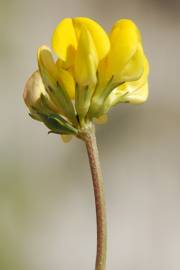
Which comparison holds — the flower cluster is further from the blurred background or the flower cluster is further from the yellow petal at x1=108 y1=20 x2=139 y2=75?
the blurred background

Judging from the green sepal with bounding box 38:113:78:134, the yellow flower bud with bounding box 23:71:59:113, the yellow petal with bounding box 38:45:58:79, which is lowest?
the green sepal with bounding box 38:113:78:134

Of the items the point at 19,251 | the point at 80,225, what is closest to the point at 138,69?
the point at 19,251

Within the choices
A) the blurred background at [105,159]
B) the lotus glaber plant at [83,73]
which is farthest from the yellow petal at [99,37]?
the blurred background at [105,159]

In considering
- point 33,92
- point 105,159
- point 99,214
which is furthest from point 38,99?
point 105,159

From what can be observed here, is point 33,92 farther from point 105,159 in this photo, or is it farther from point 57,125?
point 105,159

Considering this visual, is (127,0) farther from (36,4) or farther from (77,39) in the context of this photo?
(77,39)

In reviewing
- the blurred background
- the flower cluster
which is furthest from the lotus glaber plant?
A: the blurred background

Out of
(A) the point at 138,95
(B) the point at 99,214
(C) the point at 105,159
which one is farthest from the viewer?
(C) the point at 105,159

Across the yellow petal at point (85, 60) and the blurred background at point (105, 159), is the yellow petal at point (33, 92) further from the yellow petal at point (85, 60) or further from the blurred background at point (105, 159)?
the blurred background at point (105, 159)
